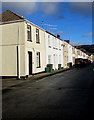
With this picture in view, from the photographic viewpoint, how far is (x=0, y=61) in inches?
675

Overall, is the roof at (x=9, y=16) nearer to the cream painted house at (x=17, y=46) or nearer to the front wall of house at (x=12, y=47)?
the cream painted house at (x=17, y=46)

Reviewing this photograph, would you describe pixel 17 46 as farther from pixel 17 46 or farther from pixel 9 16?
pixel 9 16

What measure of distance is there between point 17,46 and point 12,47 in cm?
64

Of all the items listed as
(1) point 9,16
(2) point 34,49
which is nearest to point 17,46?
(2) point 34,49

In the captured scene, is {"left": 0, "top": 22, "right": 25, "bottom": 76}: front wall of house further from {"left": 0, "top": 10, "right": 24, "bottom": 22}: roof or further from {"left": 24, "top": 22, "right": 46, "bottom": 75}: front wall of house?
{"left": 0, "top": 10, "right": 24, "bottom": 22}: roof

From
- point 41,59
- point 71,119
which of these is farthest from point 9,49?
point 71,119

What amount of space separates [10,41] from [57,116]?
43.7ft

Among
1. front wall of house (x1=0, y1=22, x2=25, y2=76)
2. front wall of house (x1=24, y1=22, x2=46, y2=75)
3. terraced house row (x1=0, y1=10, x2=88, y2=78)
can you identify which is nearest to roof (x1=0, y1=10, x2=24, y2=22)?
terraced house row (x1=0, y1=10, x2=88, y2=78)

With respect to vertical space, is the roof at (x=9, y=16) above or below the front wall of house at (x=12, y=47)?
above

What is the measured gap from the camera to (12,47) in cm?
1683

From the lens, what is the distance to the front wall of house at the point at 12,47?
54.0 feet

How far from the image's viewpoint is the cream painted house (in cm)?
1641

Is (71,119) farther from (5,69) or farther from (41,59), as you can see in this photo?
(41,59)

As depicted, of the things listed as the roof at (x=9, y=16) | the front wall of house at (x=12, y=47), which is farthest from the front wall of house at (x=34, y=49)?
the roof at (x=9, y=16)
